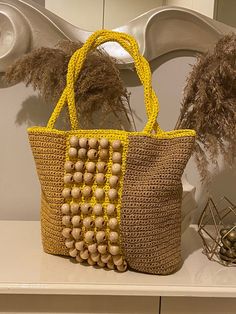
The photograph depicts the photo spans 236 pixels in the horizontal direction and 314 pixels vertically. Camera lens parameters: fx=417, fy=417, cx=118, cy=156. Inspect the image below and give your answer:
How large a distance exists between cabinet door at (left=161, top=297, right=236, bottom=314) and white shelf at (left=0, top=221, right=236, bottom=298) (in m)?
0.02

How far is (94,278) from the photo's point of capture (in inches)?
21.8


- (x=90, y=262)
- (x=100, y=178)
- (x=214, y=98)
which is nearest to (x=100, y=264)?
(x=90, y=262)

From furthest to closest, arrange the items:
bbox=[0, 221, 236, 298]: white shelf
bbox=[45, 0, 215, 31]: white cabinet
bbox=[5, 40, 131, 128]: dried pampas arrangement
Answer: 1. bbox=[45, 0, 215, 31]: white cabinet
2. bbox=[5, 40, 131, 128]: dried pampas arrangement
3. bbox=[0, 221, 236, 298]: white shelf

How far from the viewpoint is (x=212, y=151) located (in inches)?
24.8

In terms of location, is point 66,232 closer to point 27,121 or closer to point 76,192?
point 76,192

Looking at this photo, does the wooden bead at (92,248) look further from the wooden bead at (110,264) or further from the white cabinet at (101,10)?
the white cabinet at (101,10)

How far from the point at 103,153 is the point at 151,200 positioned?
3.6 inches

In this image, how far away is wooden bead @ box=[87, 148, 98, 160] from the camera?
57 centimetres

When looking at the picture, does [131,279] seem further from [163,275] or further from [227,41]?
[227,41]

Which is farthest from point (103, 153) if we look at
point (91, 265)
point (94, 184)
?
point (91, 265)

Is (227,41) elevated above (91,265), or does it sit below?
above

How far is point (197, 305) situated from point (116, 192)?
0.60ft

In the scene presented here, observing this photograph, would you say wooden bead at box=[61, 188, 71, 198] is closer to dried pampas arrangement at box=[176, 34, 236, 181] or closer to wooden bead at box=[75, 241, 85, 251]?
wooden bead at box=[75, 241, 85, 251]

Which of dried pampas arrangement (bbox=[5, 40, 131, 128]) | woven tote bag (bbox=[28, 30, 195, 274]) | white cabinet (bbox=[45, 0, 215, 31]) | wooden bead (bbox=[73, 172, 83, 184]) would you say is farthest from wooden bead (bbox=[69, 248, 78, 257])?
white cabinet (bbox=[45, 0, 215, 31])
